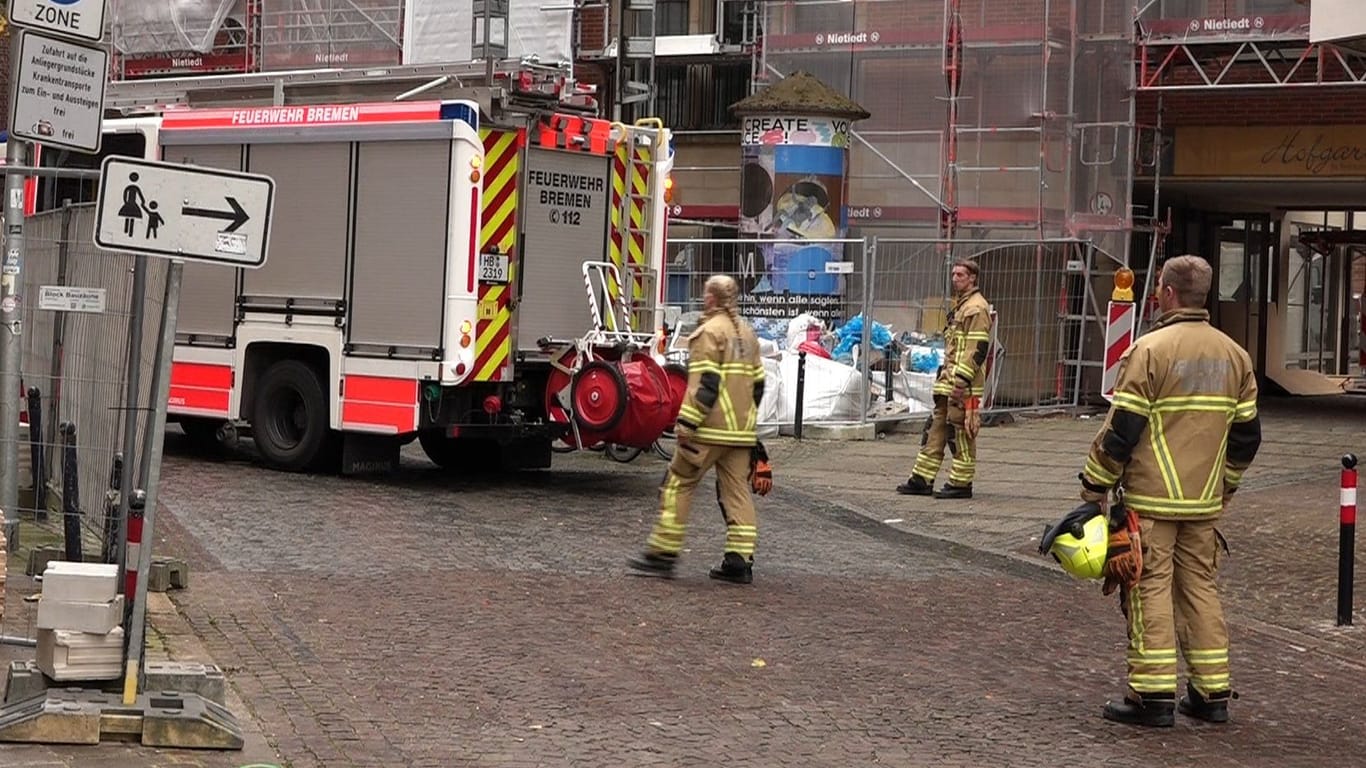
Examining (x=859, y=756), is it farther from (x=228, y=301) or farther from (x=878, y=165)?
(x=878, y=165)

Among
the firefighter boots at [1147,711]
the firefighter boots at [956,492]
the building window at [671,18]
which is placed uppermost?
the building window at [671,18]

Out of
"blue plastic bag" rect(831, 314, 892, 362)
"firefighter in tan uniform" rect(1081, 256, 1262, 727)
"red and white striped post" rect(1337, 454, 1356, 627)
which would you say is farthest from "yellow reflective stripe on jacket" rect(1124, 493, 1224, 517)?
"blue plastic bag" rect(831, 314, 892, 362)

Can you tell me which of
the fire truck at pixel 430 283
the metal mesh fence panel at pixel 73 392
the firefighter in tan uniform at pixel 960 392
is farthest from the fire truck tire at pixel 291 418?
the firefighter in tan uniform at pixel 960 392

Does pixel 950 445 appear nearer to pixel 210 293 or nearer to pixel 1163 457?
pixel 210 293

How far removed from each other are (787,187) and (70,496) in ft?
46.8

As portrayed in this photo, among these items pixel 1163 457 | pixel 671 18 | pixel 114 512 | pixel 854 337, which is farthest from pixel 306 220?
pixel 671 18

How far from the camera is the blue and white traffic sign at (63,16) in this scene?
29.7ft

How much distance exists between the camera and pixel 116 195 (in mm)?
7004

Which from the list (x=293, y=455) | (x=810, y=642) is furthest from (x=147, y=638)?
(x=293, y=455)

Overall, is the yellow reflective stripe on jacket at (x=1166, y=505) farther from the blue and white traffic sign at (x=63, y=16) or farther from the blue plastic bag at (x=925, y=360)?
the blue plastic bag at (x=925, y=360)

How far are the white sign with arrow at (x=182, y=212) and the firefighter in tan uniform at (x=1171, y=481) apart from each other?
3.32 metres

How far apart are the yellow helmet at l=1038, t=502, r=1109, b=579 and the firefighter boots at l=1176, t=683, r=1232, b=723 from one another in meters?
0.67

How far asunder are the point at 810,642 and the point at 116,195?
12.7 ft

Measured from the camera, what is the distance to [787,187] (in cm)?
2280
